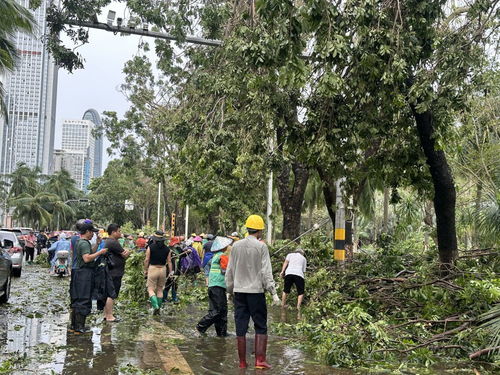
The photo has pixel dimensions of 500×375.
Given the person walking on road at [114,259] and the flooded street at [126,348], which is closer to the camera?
the flooded street at [126,348]

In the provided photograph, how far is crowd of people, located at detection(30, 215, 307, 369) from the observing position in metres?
7.52

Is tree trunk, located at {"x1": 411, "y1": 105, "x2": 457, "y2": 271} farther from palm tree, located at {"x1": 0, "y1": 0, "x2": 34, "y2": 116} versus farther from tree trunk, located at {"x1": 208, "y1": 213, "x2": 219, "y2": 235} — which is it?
tree trunk, located at {"x1": 208, "y1": 213, "x2": 219, "y2": 235}

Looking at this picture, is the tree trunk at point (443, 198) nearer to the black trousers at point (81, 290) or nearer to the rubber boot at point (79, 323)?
the black trousers at point (81, 290)

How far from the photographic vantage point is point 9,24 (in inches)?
543

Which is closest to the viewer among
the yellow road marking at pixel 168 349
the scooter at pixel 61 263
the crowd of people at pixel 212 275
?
the yellow road marking at pixel 168 349

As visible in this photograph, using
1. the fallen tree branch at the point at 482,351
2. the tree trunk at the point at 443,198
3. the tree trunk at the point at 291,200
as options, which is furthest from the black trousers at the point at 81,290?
the tree trunk at the point at 291,200

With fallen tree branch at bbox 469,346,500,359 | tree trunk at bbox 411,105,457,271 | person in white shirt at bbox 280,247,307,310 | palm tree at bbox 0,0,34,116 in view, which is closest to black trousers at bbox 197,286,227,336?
person in white shirt at bbox 280,247,307,310

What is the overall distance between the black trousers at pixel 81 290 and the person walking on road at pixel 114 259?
109 cm

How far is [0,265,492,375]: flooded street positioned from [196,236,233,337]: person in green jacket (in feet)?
0.67

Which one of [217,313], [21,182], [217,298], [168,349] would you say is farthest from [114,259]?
[21,182]

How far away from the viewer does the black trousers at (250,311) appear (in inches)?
292

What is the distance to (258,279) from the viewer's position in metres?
7.53

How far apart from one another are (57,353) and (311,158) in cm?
541

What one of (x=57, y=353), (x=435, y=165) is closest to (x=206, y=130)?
(x=435, y=165)
